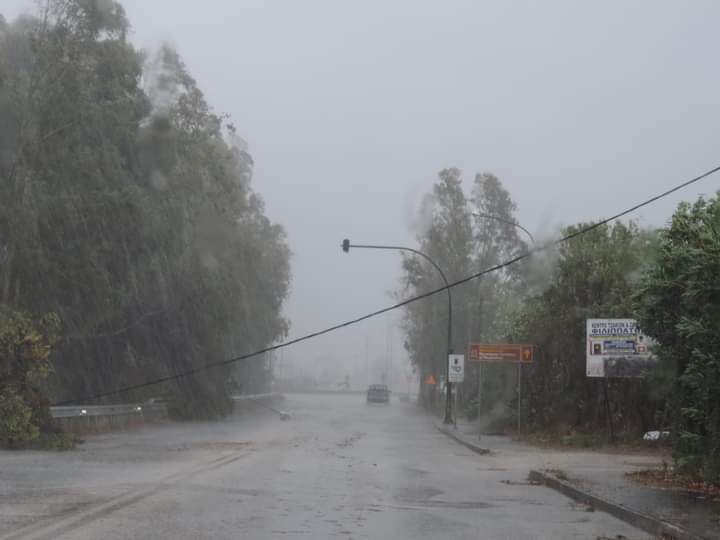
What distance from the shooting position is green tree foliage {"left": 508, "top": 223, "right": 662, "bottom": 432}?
29.4m

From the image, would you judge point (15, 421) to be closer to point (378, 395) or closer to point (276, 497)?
point (276, 497)

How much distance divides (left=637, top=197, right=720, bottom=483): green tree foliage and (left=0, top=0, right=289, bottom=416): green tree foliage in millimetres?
19553

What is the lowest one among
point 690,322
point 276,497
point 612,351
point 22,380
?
point 276,497

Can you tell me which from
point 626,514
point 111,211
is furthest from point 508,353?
point 626,514

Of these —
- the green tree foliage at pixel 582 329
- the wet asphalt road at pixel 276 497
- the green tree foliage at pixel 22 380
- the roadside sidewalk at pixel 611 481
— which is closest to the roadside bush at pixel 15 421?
the green tree foliage at pixel 22 380

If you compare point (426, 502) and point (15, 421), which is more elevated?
point (15, 421)

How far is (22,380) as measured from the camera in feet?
80.3

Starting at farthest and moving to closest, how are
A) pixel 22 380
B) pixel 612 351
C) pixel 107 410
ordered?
pixel 107 410 < pixel 612 351 < pixel 22 380

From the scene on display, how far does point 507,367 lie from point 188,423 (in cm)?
1358

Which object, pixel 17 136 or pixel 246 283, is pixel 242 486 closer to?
pixel 17 136

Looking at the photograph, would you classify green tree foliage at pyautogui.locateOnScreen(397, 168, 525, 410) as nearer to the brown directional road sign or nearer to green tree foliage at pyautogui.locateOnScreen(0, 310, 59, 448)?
the brown directional road sign

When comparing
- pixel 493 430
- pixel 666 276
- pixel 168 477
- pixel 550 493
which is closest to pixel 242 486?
pixel 168 477

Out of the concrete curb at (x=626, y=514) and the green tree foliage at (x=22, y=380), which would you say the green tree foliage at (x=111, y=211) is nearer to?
the green tree foliage at (x=22, y=380)

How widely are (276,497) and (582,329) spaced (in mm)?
18636
